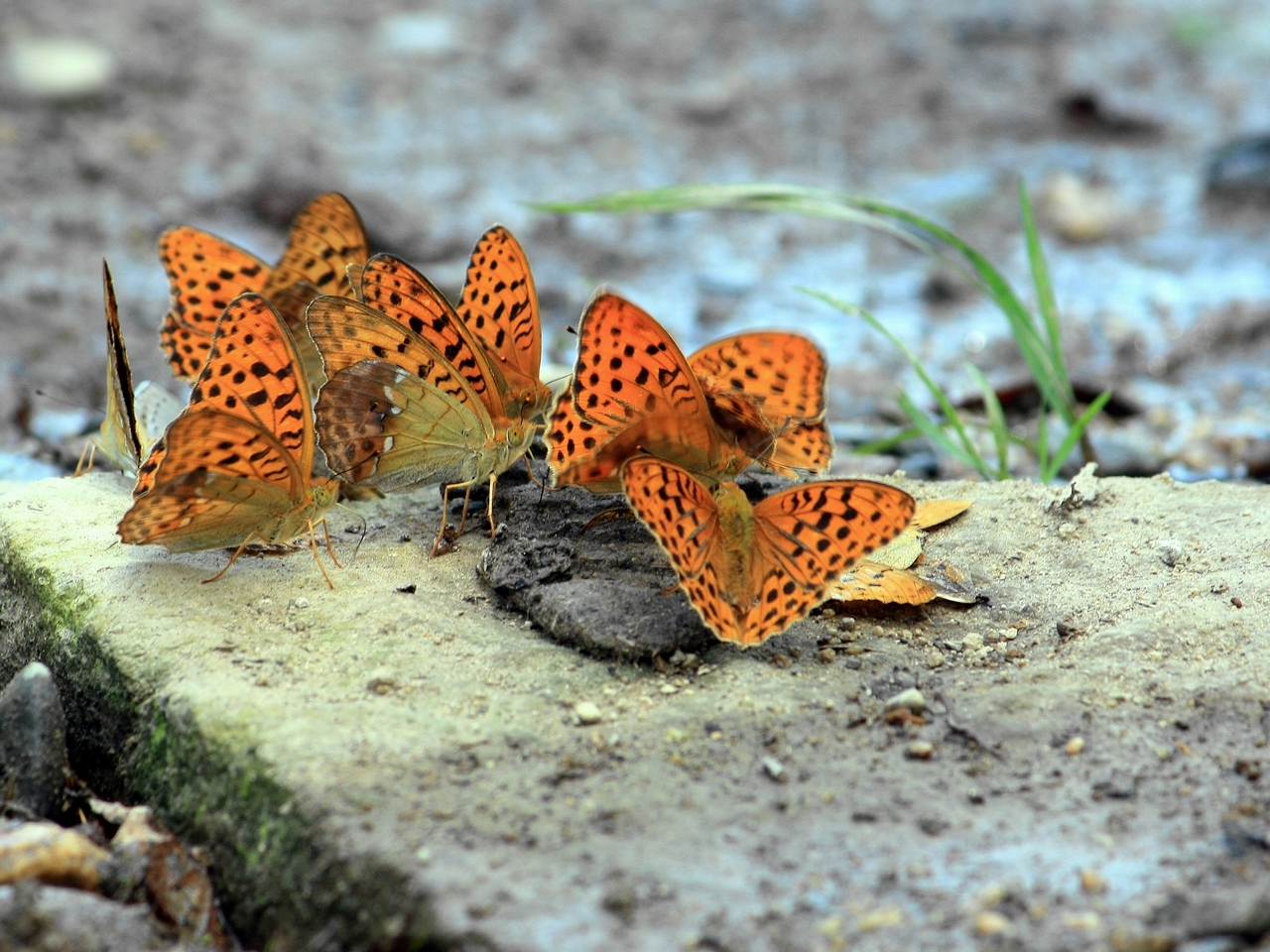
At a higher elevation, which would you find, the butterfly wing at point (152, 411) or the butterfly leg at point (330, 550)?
the butterfly wing at point (152, 411)

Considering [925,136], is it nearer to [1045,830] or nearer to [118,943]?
[1045,830]

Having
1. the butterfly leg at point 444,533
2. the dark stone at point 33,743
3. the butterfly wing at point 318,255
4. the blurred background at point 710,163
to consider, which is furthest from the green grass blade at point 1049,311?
the dark stone at point 33,743

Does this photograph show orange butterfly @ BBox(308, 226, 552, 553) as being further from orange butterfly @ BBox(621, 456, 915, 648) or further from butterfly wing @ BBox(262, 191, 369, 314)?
orange butterfly @ BBox(621, 456, 915, 648)

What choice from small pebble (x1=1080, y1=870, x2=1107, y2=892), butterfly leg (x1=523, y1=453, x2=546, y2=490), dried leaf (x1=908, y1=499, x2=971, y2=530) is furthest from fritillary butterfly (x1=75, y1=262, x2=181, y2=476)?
small pebble (x1=1080, y1=870, x2=1107, y2=892)

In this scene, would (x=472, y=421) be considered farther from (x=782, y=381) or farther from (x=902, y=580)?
(x=902, y=580)

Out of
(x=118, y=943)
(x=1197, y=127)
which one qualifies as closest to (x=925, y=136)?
(x=1197, y=127)

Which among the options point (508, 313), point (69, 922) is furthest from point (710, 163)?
point (69, 922)

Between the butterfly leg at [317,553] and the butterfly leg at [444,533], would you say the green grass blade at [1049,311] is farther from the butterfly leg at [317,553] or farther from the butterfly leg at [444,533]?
the butterfly leg at [317,553]
